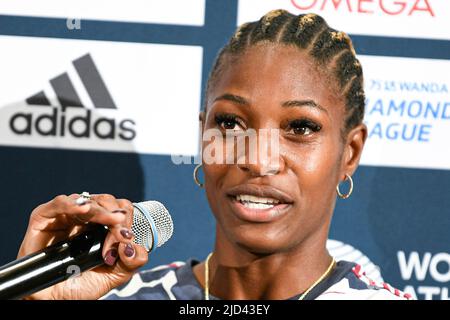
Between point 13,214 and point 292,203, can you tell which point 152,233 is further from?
point 13,214

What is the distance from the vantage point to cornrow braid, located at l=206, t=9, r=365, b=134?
1.25m

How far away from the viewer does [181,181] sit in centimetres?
162

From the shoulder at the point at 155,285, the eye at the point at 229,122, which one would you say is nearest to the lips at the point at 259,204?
the eye at the point at 229,122

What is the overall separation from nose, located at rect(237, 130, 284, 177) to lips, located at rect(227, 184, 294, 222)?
30 millimetres

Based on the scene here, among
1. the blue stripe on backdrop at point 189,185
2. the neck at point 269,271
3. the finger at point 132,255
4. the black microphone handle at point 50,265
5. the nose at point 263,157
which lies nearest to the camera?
the black microphone handle at point 50,265

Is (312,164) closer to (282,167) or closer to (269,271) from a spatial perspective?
(282,167)

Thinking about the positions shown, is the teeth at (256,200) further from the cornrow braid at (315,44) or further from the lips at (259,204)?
the cornrow braid at (315,44)

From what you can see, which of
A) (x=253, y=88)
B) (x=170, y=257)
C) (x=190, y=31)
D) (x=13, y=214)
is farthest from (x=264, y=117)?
(x=13, y=214)

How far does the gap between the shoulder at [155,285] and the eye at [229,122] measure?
0.32 m

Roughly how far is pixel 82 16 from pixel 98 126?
26cm

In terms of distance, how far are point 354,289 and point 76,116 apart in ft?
2.47

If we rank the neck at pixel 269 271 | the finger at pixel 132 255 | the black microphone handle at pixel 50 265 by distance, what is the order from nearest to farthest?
1. the black microphone handle at pixel 50 265
2. the finger at pixel 132 255
3. the neck at pixel 269 271

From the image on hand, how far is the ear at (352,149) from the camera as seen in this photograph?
131cm

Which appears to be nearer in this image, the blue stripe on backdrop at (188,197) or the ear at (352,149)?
the ear at (352,149)
